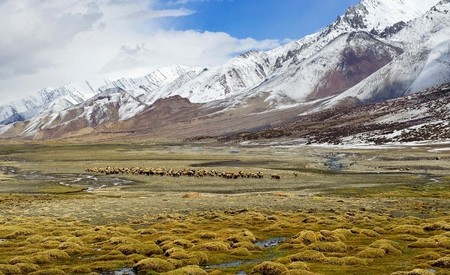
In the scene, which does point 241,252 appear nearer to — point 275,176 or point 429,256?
point 429,256

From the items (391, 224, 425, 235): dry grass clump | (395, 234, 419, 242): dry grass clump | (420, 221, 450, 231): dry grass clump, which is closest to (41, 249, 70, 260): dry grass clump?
(395, 234, 419, 242): dry grass clump

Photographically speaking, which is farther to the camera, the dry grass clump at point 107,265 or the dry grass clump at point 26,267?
the dry grass clump at point 107,265

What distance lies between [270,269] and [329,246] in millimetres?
8467

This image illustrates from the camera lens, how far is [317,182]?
10562 centimetres

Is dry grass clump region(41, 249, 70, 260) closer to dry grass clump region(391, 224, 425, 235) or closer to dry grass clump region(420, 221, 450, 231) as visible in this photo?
dry grass clump region(391, 224, 425, 235)

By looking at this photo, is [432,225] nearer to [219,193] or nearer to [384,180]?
[219,193]

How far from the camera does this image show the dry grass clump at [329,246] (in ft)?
112

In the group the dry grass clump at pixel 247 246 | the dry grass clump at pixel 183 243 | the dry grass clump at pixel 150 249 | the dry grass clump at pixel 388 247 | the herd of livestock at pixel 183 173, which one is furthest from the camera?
the herd of livestock at pixel 183 173

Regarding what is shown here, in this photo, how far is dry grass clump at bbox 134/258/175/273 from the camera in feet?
95.6

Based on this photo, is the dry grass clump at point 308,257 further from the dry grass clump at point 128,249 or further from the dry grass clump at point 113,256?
the dry grass clump at point 113,256

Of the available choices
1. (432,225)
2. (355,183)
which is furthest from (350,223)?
(355,183)

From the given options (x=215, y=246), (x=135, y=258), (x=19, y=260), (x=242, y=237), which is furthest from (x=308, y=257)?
(x=19, y=260)

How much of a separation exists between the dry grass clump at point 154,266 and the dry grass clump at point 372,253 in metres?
11.7

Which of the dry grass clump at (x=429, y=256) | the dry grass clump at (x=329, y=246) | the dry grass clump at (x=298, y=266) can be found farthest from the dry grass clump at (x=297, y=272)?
the dry grass clump at (x=429, y=256)
